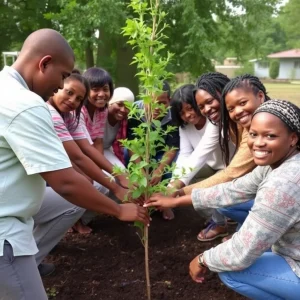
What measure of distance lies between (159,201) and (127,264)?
35.6 inches

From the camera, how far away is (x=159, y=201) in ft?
8.27

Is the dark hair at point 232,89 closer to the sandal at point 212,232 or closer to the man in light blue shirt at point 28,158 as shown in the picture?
the sandal at point 212,232

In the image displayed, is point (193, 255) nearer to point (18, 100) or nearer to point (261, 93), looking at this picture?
point (261, 93)

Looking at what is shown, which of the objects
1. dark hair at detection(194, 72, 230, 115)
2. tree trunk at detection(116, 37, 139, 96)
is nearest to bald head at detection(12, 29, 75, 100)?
dark hair at detection(194, 72, 230, 115)

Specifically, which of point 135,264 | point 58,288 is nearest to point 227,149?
point 135,264

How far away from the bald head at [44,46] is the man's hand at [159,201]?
1.06 m

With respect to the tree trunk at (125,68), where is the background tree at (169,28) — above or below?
above

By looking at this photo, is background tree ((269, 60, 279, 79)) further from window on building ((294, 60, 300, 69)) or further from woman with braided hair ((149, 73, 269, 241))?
woman with braided hair ((149, 73, 269, 241))

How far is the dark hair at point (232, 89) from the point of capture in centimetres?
265

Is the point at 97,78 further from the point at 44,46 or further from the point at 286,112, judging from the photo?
the point at 286,112

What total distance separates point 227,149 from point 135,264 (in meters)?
1.16

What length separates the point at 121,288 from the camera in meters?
Result: 2.86

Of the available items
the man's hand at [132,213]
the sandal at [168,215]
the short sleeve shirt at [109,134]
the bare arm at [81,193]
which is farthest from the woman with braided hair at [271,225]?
the short sleeve shirt at [109,134]

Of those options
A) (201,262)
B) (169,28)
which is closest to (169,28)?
(169,28)
